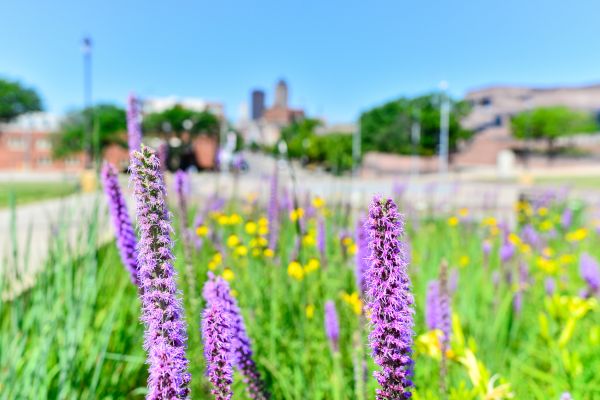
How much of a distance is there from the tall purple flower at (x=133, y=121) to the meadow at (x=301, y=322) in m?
0.42

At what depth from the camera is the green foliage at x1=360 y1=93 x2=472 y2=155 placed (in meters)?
45.2

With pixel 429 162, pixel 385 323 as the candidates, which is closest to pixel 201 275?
pixel 385 323

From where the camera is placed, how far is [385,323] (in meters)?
0.73

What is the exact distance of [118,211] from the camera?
133 centimetres

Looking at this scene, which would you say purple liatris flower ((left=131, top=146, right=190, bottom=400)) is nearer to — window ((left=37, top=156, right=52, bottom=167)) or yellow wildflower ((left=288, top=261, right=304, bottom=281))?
yellow wildflower ((left=288, top=261, right=304, bottom=281))

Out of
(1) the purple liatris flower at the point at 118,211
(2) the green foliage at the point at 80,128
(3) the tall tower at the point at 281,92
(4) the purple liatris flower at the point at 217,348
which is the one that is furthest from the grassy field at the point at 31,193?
(3) the tall tower at the point at 281,92

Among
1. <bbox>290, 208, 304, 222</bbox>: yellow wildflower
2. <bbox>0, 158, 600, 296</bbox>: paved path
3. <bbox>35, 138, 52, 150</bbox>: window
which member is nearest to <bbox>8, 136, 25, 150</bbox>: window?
<bbox>35, 138, 52, 150</bbox>: window

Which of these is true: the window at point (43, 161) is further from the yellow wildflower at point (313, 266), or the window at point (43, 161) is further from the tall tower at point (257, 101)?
the tall tower at point (257, 101)

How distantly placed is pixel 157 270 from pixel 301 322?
2158mm

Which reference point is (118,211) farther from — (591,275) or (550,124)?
(550,124)

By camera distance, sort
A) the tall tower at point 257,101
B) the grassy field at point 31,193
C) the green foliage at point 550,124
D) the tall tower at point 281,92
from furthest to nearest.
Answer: the tall tower at point 257,101 → the tall tower at point 281,92 → the green foliage at point 550,124 → the grassy field at point 31,193

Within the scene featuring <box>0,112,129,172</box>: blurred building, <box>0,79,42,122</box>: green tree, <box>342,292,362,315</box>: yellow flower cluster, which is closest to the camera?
<box>342,292,362,315</box>: yellow flower cluster

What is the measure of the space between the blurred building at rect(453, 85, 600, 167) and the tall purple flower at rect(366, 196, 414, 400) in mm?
59280

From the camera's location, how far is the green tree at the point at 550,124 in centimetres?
5878
